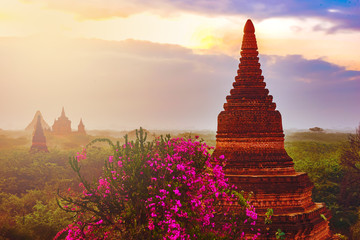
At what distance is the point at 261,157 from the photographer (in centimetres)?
1953

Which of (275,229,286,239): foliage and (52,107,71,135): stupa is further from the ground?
(52,107,71,135): stupa

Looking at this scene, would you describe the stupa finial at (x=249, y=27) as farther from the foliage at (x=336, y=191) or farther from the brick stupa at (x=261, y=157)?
the foliage at (x=336, y=191)

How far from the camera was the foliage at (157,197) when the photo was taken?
A: 1328 centimetres

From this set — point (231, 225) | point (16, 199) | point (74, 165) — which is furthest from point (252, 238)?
point (16, 199)

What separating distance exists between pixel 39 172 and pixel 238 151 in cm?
3276

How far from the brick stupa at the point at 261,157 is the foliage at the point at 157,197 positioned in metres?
3.46

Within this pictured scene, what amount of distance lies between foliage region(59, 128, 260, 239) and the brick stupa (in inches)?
Answer: 136

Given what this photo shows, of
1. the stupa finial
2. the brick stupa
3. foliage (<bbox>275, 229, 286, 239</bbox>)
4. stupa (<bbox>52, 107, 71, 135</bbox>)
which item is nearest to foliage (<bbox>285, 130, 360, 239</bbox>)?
the brick stupa

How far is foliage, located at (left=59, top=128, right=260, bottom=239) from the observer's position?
1328cm

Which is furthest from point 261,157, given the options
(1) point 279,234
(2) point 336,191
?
(2) point 336,191

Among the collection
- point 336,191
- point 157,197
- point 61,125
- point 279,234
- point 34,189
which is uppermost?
point 61,125

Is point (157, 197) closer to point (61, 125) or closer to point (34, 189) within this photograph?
point (34, 189)

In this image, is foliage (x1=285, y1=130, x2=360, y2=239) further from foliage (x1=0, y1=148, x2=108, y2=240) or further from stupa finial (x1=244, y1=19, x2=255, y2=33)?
foliage (x1=0, y1=148, x2=108, y2=240)

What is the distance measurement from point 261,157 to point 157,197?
7412 mm
